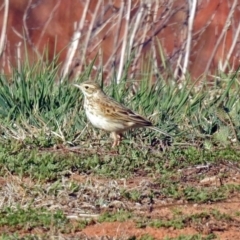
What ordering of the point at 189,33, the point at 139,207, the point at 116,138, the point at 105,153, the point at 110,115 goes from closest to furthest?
the point at 139,207
the point at 105,153
the point at 116,138
the point at 110,115
the point at 189,33

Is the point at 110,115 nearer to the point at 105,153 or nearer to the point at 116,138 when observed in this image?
the point at 116,138

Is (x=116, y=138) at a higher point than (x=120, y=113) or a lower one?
lower

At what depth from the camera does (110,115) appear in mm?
8820

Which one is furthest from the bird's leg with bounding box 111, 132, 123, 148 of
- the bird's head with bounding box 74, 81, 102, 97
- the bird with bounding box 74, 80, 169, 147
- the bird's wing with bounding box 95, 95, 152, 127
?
the bird's head with bounding box 74, 81, 102, 97

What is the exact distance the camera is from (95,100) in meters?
8.93

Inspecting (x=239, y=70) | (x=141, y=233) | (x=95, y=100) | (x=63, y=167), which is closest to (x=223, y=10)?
(x=239, y=70)

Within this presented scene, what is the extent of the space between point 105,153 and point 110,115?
1.72 feet

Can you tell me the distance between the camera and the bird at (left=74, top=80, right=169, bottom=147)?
340 inches

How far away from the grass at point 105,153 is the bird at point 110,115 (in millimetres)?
121

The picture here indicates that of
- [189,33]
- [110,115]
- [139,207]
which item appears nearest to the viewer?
[139,207]

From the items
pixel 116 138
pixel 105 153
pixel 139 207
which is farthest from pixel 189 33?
pixel 139 207

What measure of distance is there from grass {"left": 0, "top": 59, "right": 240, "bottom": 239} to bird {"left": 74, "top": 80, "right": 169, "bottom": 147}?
0.12 m

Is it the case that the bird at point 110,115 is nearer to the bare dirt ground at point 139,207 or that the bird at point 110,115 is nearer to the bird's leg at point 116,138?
the bird's leg at point 116,138

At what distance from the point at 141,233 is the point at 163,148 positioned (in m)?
1.85
